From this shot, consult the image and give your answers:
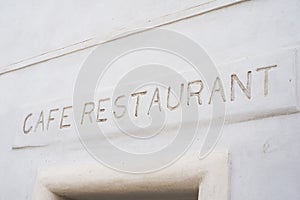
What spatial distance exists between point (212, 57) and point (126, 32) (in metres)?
0.52

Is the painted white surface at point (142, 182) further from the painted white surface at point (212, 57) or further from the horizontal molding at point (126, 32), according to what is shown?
the horizontal molding at point (126, 32)

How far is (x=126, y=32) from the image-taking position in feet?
6.80

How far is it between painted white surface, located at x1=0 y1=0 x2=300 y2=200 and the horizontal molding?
1.0 inches

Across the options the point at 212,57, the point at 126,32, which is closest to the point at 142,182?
the point at 212,57

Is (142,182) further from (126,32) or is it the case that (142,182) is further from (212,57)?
(126,32)

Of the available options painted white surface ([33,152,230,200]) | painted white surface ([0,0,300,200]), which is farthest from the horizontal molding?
painted white surface ([33,152,230,200])

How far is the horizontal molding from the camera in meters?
1.83

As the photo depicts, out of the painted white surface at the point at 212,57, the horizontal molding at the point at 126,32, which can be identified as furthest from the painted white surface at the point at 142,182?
the horizontal molding at the point at 126,32

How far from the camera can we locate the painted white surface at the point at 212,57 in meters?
1.42

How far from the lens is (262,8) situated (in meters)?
1.68

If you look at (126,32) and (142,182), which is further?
(126,32)

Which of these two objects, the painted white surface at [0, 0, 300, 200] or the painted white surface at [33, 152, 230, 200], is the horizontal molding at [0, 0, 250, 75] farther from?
the painted white surface at [33, 152, 230, 200]

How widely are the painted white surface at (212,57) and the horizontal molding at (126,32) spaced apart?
0.08 feet

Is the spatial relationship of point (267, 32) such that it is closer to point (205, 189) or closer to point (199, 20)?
point (199, 20)
